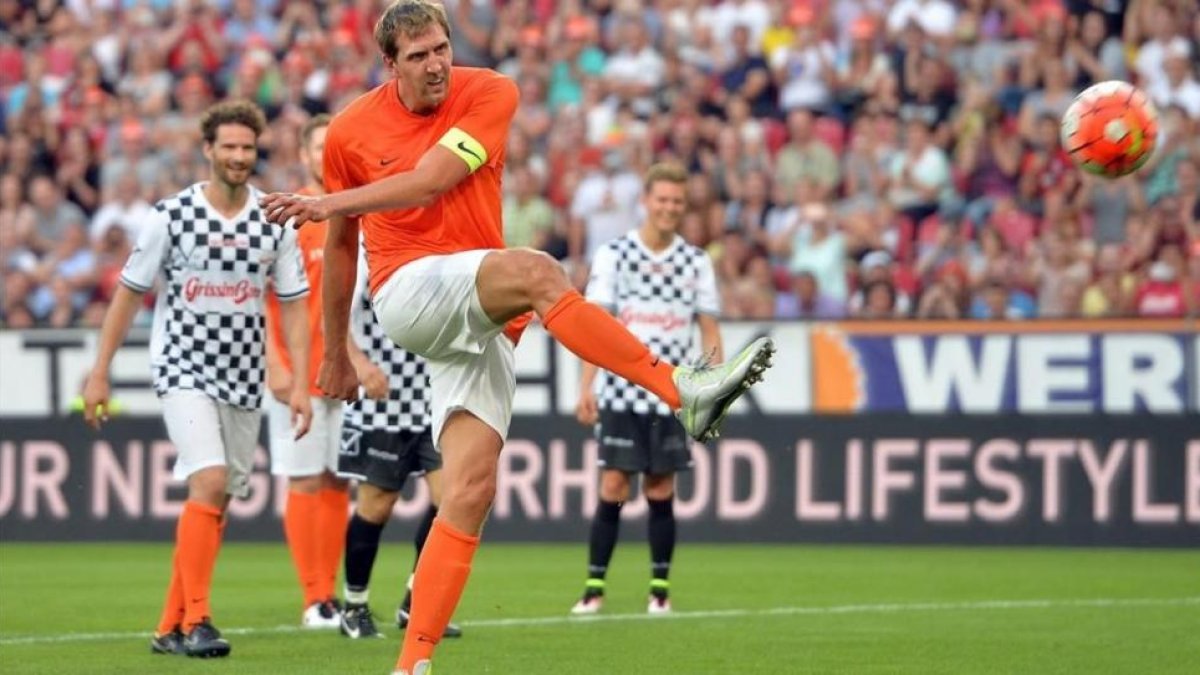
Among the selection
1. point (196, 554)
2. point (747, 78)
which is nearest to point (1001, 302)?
point (747, 78)

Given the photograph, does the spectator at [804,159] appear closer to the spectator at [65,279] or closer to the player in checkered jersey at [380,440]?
the spectator at [65,279]

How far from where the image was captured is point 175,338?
10055 mm

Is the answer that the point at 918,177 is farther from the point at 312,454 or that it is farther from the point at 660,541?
the point at 312,454

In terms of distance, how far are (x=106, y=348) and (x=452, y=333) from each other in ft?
8.50

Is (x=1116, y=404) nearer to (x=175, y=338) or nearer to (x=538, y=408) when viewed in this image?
(x=538, y=408)

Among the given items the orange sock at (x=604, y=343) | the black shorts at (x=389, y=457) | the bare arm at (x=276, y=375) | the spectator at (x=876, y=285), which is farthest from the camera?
the spectator at (x=876, y=285)

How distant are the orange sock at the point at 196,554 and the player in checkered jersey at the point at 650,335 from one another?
2805mm

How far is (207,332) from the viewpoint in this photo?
1007 cm

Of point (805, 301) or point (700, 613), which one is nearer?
point (700, 613)

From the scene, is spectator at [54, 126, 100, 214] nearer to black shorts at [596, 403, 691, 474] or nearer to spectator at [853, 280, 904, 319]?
spectator at [853, 280, 904, 319]

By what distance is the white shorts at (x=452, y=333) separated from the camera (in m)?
7.80

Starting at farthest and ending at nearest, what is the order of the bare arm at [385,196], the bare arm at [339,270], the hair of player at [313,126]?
the hair of player at [313,126] < the bare arm at [339,270] < the bare arm at [385,196]

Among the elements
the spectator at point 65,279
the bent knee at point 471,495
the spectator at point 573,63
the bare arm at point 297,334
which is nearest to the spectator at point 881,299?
the spectator at point 573,63

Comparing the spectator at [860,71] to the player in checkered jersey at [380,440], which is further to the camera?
the spectator at [860,71]
